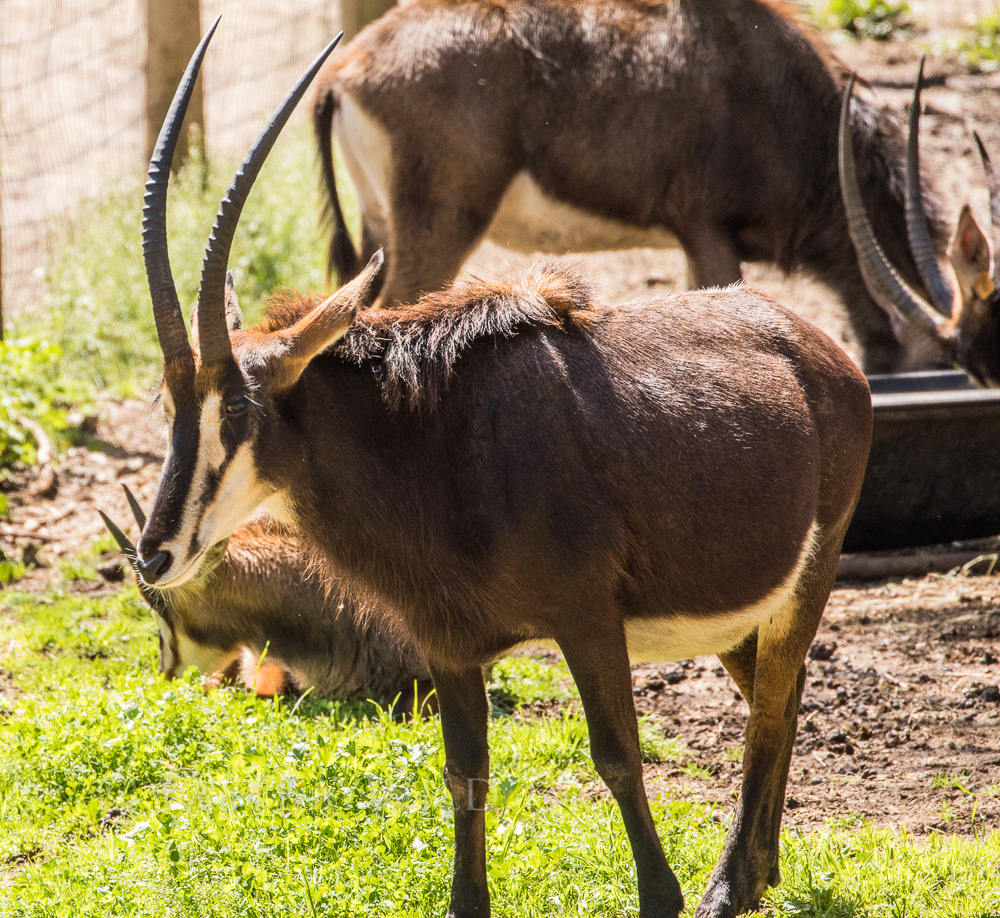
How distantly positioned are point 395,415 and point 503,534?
48 cm

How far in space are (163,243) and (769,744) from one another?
2416mm

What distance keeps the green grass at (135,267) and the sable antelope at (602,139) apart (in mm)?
2467

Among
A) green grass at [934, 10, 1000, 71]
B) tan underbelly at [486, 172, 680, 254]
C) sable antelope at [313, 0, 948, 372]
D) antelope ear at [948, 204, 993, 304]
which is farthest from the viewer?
green grass at [934, 10, 1000, 71]

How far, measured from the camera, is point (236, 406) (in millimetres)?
3203

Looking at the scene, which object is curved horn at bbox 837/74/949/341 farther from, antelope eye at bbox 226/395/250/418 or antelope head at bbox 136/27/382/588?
antelope eye at bbox 226/395/250/418

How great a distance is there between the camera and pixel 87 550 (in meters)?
7.16

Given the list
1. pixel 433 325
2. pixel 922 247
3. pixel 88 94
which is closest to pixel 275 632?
pixel 433 325

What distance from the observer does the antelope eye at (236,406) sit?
3.20m

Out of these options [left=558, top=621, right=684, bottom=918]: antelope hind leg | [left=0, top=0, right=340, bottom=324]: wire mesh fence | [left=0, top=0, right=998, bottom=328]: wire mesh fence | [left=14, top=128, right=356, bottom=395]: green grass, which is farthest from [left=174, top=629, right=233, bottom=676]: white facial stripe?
[left=0, top=0, right=340, bottom=324]: wire mesh fence

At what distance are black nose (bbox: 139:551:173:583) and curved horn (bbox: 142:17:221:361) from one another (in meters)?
0.54

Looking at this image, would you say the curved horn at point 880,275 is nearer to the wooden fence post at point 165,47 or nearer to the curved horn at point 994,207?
the curved horn at point 994,207

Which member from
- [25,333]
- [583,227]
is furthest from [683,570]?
[25,333]

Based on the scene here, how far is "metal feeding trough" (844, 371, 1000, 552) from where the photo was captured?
21.0ft

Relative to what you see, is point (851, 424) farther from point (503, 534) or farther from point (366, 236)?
point (366, 236)
